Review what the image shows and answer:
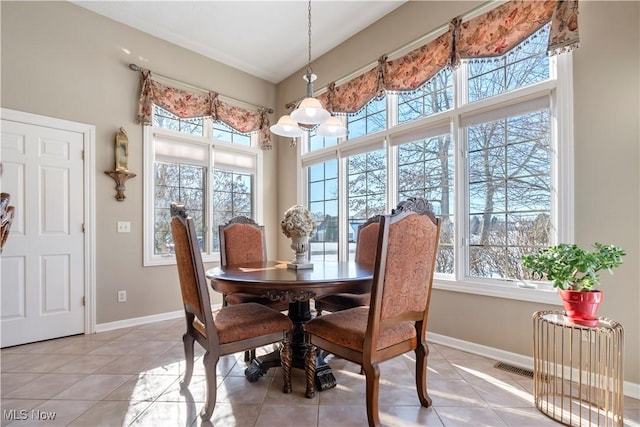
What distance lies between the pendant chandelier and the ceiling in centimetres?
129

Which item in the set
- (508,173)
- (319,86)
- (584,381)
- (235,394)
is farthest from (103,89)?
(584,381)

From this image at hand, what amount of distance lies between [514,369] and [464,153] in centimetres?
170

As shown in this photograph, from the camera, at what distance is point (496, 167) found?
249 centimetres

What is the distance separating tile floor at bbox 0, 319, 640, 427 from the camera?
5.42 feet

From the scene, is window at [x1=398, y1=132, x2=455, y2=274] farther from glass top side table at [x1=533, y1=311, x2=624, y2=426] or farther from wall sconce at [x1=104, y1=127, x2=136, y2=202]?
wall sconce at [x1=104, y1=127, x2=136, y2=202]

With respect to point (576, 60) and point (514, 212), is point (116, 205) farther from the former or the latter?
point (576, 60)

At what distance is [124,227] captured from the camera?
10.7 ft

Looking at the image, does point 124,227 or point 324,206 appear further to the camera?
point 324,206

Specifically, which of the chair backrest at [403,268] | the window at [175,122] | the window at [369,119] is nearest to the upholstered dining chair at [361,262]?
the chair backrest at [403,268]

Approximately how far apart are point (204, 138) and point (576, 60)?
3.65 m

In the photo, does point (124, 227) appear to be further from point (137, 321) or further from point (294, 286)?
point (294, 286)

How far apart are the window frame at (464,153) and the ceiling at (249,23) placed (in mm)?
970

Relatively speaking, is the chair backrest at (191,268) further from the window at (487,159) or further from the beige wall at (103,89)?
the window at (487,159)

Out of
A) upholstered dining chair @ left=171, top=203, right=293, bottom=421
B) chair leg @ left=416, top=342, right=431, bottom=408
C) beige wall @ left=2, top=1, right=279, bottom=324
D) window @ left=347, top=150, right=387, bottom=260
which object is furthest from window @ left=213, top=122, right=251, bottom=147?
chair leg @ left=416, top=342, right=431, bottom=408
